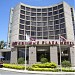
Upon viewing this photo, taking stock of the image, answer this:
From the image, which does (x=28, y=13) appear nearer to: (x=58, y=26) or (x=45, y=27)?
(x=45, y=27)

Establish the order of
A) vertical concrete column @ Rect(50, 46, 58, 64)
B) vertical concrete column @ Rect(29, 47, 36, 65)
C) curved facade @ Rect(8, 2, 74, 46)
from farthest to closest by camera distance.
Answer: curved facade @ Rect(8, 2, 74, 46) < vertical concrete column @ Rect(29, 47, 36, 65) < vertical concrete column @ Rect(50, 46, 58, 64)

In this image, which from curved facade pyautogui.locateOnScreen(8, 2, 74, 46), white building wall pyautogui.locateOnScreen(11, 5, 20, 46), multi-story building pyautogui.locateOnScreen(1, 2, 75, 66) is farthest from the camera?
curved facade pyautogui.locateOnScreen(8, 2, 74, 46)

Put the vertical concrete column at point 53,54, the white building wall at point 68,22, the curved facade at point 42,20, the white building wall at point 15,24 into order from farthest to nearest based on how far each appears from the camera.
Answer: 1. the curved facade at point 42,20
2. the white building wall at point 15,24
3. the white building wall at point 68,22
4. the vertical concrete column at point 53,54

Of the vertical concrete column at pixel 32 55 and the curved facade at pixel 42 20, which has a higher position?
the curved facade at pixel 42 20

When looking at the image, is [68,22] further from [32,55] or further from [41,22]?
[32,55]

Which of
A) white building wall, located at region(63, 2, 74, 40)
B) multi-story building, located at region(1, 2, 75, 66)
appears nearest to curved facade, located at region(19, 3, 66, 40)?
multi-story building, located at region(1, 2, 75, 66)

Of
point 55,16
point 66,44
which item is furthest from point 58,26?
point 66,44

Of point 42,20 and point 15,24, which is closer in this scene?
point 15,24

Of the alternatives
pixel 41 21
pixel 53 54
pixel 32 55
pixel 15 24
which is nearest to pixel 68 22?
pixel 41 21

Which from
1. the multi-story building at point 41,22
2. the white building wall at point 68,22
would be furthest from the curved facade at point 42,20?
the white building wall at point 68,22

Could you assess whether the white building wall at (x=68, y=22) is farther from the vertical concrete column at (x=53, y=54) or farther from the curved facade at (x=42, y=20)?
the vertical concrete column at (x=53, y=54)

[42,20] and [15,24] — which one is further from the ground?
[42,20]

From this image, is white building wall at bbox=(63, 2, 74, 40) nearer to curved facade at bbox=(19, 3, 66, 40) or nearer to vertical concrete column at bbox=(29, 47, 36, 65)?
curved facade at bbox=(19, 3, 66, 40)

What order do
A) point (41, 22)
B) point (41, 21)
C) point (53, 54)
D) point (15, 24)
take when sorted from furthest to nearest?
1. point (41, 21)
2. point (41, 22)
3. point (15, 24)
4. point (53, 54)
